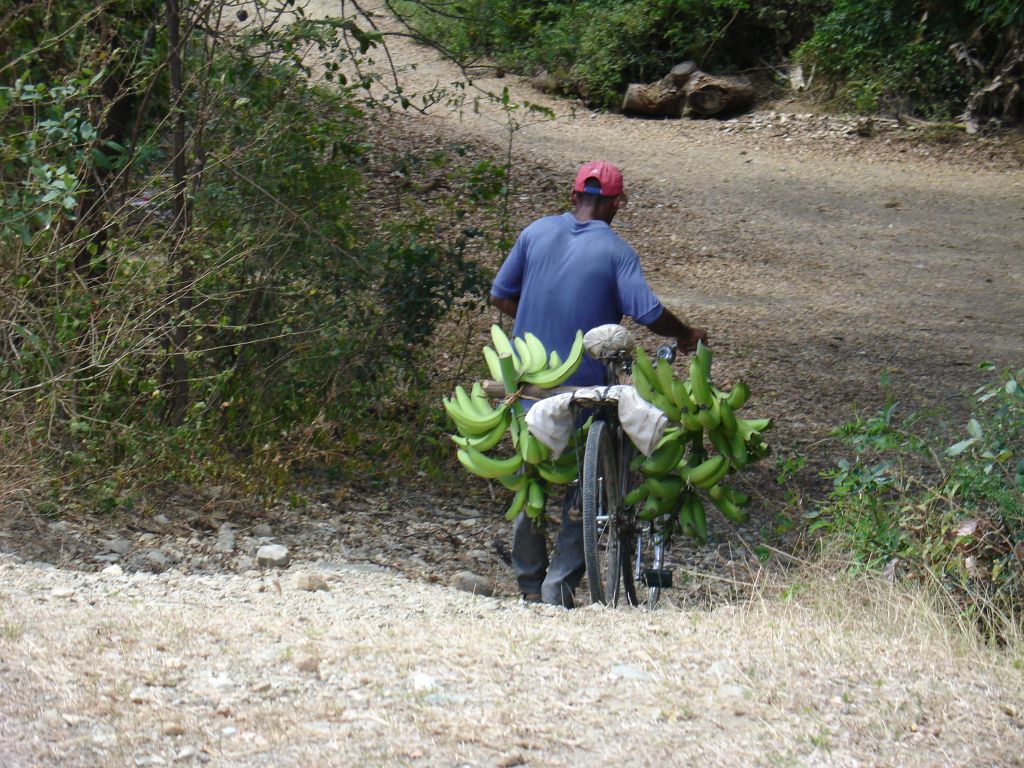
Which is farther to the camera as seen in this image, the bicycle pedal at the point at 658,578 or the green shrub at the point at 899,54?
the green shrub at the point at 899,54

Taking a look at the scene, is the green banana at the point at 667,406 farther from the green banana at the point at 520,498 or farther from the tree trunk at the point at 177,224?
the tree trunk at the point at 177,224

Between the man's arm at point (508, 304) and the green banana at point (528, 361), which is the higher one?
the man's arm at point (508, 304)

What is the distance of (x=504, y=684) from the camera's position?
12.4 feet

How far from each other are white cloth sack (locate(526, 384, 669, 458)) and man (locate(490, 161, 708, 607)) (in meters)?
0.29

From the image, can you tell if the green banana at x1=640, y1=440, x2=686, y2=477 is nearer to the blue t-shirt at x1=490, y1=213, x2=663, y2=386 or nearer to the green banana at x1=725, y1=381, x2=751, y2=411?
the green banana at x1=725, y1=381, x2=751, y2=411

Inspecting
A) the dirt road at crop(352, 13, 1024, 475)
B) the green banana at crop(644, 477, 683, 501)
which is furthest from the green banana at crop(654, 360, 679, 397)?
the dirt road at crop(352, 13, 1024, 475)

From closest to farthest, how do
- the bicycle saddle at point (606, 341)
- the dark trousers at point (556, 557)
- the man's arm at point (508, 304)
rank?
the bicycle saddle at point (606, 341) → the dark trousers at point (556, 557) → the man's arm at point (508, 304)

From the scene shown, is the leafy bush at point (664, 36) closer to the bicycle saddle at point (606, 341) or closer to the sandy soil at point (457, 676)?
the sandy soil at point (457, 676)

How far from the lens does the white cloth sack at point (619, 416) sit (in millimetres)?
5004

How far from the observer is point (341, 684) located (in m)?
3.78

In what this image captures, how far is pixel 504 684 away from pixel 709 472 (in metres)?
1.76

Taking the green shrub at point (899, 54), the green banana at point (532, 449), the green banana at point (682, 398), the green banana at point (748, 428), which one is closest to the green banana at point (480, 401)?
the green banana at point (532, 449)

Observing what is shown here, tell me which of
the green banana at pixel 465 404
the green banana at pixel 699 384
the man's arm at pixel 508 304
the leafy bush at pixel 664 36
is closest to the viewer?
the green banana at pixel 699 384

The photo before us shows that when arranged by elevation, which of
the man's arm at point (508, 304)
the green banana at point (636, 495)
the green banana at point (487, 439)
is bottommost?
the green banana at point (636, 495)
